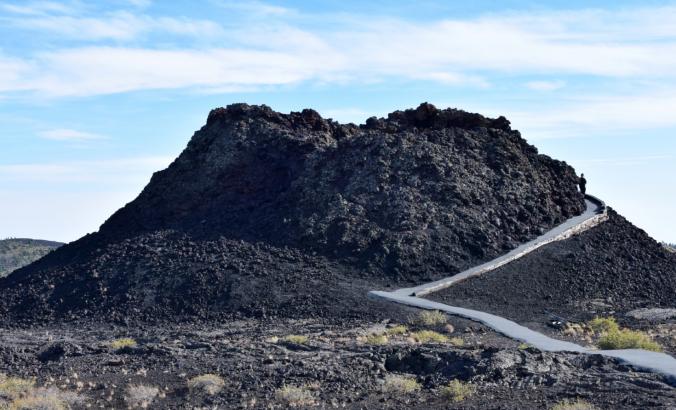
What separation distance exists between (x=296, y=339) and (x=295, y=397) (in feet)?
32.5

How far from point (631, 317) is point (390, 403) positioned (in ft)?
65.8

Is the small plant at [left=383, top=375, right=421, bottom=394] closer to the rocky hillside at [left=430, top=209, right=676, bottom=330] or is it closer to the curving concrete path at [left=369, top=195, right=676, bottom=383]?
the curving concrete path at [left=369, top=195, right=676, bottom=383]

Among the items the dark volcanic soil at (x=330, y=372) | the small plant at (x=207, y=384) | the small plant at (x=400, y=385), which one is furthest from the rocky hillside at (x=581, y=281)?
the small plant at (x=207, y=384)

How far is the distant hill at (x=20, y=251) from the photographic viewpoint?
109 metres

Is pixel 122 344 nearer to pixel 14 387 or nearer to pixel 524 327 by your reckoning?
pixel 14 387

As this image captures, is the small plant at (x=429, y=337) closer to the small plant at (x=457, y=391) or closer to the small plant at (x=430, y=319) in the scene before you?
the small plant at (x=430, y=319)

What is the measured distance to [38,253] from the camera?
114m

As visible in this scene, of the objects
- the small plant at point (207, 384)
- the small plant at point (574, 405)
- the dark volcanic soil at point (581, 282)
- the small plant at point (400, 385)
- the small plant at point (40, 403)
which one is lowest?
the small plant at point (40, 403)

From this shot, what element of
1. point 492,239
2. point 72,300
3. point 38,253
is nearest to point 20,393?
point 72,300

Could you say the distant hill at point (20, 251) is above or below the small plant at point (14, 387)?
above

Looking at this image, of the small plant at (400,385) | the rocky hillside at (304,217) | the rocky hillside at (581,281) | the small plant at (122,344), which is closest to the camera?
the small plant at (400,385)

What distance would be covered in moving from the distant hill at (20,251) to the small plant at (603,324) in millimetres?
79433

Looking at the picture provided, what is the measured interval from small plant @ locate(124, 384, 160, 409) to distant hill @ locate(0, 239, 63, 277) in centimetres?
8479

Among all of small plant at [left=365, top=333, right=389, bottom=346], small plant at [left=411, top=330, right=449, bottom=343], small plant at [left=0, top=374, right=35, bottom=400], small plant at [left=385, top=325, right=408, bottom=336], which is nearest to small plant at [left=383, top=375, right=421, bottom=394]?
small plant at [left=365, top=333, right=389, bottom=346]
